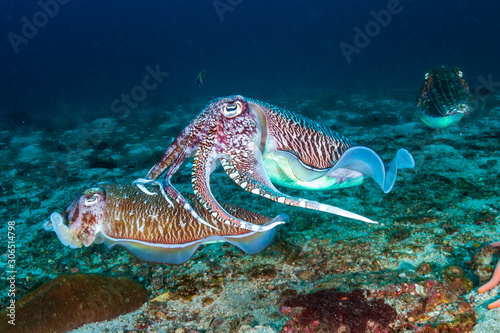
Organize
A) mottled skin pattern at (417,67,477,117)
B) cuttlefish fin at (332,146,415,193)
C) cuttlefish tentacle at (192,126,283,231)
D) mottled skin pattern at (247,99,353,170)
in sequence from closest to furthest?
cuttlefish tentacle at (192,126,283,231), cuttlefish fin at (332,146,415,193), mottled skin pattern at (247,99,353,170), mottled skin pattern at (417,67,477,117)

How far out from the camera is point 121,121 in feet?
44.2

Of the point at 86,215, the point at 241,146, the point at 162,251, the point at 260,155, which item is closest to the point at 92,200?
the point at 86,215

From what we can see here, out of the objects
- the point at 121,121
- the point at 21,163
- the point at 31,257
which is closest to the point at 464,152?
the point at 31,257

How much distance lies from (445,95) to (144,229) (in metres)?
4.13

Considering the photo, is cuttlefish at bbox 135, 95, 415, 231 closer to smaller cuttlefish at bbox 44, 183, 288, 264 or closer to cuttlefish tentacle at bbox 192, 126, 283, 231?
cuttlefish tentacle at bbox 192, 126, 283, 231

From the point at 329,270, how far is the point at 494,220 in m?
1.91

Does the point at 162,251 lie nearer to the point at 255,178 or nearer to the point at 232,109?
the point at 255,178

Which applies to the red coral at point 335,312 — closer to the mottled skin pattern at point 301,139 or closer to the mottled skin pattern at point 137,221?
the mottled skin pattern at point 137,221

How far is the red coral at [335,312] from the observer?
192 centimetres

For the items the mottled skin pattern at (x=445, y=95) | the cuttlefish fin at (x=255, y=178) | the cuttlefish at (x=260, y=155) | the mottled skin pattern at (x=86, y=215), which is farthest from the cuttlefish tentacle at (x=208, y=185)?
the mottled skin pattern at (x=445, y=95)

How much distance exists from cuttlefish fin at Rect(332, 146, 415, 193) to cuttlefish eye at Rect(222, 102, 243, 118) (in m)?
0.95

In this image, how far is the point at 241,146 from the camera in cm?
239

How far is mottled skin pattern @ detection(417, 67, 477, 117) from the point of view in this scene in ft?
12.9

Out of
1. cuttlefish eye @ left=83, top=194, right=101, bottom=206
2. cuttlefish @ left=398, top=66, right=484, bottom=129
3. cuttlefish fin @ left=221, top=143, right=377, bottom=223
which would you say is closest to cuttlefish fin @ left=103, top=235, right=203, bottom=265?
cuttlefish eye @ left=83, top=194, right=101, bottom=206
